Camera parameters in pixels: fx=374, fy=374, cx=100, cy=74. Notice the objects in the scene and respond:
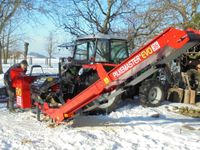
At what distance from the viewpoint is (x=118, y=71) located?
24.3 ft

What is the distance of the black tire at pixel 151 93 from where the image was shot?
37.9 feet

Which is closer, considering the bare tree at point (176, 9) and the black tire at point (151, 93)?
the black tire at point (151, 93)

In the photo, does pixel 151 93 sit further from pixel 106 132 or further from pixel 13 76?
pixel 13 76

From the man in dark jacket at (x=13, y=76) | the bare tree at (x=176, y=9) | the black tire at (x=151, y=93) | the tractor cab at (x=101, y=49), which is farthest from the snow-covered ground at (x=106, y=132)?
the bare tree at (x=176, y=9)

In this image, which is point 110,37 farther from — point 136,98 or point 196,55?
point 196,55

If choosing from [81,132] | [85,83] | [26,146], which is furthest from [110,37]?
[26,146]

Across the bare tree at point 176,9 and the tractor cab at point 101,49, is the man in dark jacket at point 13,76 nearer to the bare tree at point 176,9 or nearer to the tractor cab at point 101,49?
the tractor cab at point 101,49

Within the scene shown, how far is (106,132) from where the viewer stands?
27.3 ft

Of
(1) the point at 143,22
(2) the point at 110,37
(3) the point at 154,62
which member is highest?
(1) the point at 143,22

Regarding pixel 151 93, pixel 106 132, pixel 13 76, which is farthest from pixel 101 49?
pixel 106 132

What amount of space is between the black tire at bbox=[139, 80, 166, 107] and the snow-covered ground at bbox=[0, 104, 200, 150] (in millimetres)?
1058

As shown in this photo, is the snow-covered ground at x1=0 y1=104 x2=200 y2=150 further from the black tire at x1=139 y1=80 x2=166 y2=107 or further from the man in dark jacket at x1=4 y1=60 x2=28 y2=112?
the black tire at x1=139 y1=80 x2=166 y2=107

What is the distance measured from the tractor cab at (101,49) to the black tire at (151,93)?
1.22 meters

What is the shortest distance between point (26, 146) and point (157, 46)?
10.2 feet
